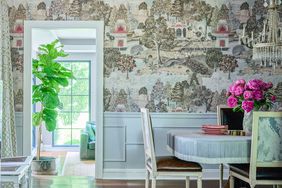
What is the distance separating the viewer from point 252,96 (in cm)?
399

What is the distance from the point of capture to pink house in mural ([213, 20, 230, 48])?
5.98 m

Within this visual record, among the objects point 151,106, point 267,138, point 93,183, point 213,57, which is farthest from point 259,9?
point 93,183

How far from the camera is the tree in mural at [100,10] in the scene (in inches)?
233

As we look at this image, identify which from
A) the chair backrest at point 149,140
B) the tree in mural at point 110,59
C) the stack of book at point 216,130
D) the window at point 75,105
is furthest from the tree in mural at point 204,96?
the window at point 75,105

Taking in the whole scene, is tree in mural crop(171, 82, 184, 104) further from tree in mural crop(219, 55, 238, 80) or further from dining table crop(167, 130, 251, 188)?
dining table crop(167, 130, 251, 188)

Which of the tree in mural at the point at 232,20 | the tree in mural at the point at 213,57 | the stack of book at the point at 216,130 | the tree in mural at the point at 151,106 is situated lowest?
the stack of book at the point at 216,130

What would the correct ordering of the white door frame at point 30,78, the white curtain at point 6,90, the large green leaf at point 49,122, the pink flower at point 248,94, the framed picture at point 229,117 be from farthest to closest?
the large green leaf at point 49,122 < the white door frame at point 30,78 < the white curtain at point 6,90 < the framed picture at point 229,117 < the pink flower at point 248,94

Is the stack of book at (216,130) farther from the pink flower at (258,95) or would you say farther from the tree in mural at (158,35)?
the tree in mural at (158,35)

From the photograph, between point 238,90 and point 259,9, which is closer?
point 238,90

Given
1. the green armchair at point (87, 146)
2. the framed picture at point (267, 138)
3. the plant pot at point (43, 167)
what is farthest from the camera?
the green armchair at point (87, 146)

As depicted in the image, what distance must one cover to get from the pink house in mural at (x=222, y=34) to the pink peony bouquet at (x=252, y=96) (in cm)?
195

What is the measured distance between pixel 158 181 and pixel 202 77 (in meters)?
1.55

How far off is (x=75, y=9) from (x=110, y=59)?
841mm

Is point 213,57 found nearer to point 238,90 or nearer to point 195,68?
point 195,68
